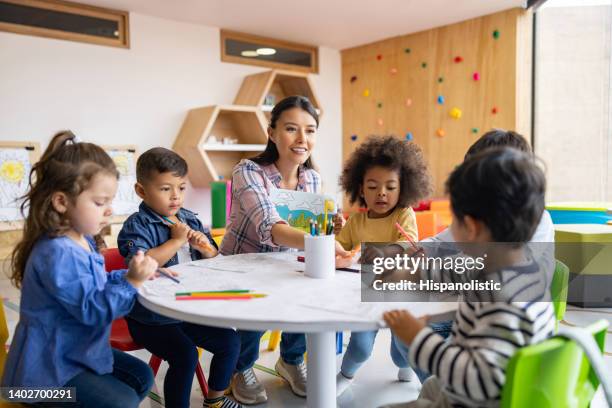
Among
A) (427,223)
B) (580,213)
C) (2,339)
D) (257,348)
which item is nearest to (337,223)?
(257,348)

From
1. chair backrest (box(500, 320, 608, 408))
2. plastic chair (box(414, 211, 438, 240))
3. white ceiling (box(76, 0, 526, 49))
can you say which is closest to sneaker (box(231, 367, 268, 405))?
chair backrest (box(500, 320, 608, 408))

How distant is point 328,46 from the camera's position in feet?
20.5

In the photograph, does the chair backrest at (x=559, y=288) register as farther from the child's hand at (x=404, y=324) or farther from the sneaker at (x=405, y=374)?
the sneaker at (x=405, y=374)

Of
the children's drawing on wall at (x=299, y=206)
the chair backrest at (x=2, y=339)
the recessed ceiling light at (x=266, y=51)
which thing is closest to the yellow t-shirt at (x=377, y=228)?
the children's drawing on wall at (x=299, y=206)

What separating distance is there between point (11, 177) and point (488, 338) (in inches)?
168

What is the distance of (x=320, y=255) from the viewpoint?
1.36 meters

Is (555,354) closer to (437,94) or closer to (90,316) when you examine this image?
(90,316)

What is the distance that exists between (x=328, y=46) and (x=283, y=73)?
1115 millimetres

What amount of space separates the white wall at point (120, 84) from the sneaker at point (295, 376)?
10.9 ft

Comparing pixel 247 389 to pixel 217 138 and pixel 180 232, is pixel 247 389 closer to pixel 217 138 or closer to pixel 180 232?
pixel 180 232

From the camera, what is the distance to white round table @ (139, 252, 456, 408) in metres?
1.01

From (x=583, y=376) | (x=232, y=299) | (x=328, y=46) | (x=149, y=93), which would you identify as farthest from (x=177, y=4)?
(x=583, y=376)

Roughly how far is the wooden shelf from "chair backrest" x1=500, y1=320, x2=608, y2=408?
421 cm

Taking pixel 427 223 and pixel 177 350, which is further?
pixel 427 223
